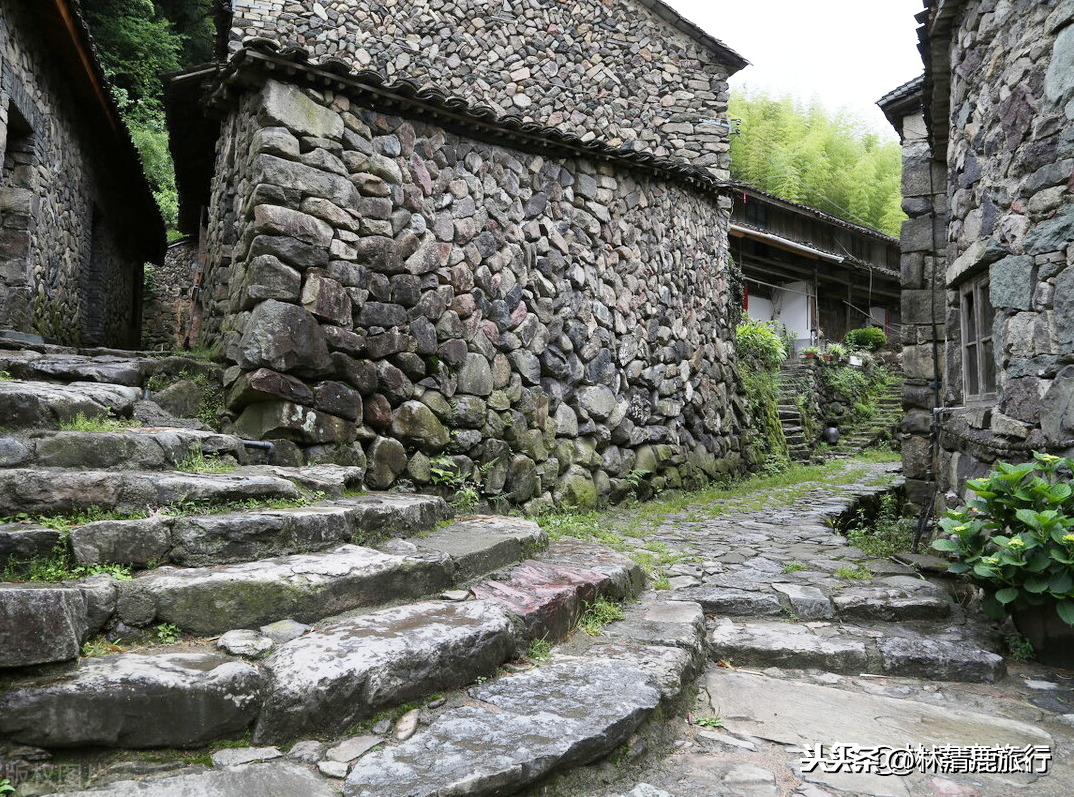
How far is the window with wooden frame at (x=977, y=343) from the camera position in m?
4.65

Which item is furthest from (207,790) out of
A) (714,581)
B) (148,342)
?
(148,342)

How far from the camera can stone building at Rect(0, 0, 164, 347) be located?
5852 mm

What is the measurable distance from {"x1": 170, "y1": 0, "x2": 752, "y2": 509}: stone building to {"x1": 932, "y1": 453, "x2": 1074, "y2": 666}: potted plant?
3.51 meters

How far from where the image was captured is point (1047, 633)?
339 cm

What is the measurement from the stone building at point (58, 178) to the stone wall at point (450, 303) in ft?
4.88

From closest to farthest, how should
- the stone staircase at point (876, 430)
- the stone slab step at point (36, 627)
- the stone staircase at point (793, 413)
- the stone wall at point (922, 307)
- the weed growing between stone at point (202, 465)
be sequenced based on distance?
the stone slab step at point (36, 627), the weed growing between stone at point (202, 465), the stone wall at point (922, 307), the stone staircase at point (793, 413), the stone staircase at point (876, 430)

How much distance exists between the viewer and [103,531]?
2.41 meters

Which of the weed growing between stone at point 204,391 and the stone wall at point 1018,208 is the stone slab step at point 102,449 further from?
the stone wall at point 1018,208

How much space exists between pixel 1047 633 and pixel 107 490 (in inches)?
165

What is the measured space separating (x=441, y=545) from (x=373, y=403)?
75.7 inches

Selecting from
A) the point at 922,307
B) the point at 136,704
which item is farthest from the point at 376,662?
the point at 922,307

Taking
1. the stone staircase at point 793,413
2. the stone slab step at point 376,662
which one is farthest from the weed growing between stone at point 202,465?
the stone staircase at point 793,413

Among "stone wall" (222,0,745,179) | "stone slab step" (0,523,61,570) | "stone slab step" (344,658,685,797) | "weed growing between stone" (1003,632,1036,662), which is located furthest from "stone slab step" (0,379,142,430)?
"stone wall" (222,0,745,179)

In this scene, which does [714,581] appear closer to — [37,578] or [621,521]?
[621,521]
